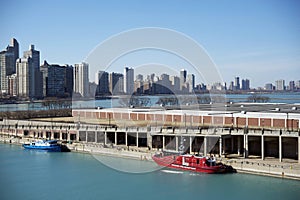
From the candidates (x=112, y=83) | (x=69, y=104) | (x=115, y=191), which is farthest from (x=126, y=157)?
(x=112, y=83)

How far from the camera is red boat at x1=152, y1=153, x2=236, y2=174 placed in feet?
49.4

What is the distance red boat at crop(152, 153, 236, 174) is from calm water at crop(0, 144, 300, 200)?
0.36 m

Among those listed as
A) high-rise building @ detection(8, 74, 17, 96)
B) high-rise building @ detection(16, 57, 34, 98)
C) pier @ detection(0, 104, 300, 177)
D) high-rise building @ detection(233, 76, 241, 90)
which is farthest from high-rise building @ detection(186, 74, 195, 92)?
A: high-rise building @ detection(233, 76, 241, 90)

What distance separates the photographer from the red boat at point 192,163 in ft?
49.4

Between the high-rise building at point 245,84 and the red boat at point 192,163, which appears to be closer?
the red boat at point 192,163

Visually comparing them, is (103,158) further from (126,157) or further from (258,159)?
(258,159)

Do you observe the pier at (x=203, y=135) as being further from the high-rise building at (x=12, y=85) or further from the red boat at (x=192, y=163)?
the high-rise building at (x=12, y=85)

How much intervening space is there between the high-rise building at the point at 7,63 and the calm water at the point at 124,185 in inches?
2706

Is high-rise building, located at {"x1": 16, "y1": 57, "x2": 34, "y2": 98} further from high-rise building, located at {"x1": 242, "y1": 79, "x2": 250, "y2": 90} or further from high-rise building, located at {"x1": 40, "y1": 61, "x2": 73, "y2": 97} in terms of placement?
high-rise building, located at {"x1": 242, "y1": 79, "x2": 250, "y2": 90}

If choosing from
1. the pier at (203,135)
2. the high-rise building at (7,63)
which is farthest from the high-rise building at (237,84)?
the pier at (203,135)

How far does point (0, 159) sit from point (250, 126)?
11.9 metres

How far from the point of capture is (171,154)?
1697 centimetres

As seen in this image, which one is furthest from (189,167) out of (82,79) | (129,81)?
(82,79)

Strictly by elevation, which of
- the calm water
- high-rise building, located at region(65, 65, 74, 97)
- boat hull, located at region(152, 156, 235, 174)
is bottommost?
the calm water
